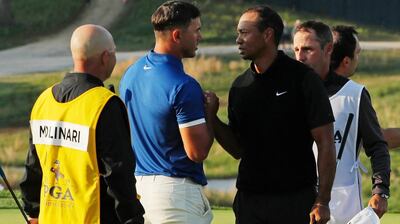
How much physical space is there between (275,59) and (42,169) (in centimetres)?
115

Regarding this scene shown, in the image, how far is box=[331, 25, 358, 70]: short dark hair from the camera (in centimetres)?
517

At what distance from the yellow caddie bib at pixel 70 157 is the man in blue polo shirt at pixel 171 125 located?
592mm

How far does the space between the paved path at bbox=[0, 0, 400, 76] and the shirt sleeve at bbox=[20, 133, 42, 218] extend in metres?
7.58

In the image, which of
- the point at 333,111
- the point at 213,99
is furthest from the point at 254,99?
the point at 333,111

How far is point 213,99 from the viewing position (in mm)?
4547

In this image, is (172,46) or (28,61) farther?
(28,61)

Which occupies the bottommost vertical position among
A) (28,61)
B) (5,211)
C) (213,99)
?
(5,211)

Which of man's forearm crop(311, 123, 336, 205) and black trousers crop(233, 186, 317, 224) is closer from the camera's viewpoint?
man's forearm crop(311, 123, 336, 205)

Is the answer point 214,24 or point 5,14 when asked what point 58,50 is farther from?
point 214,24

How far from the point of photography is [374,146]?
15.4 ft

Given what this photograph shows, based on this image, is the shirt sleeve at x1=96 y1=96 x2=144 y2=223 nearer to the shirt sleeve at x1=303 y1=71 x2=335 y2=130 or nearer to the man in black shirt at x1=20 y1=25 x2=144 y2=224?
the man in black shirt at x1=20 y1=25 x2=144 y2=224

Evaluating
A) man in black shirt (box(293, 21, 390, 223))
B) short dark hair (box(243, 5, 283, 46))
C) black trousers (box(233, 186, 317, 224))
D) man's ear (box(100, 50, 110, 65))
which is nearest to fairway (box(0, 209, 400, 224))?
man in black shirt (box(293, 21, 390, 223))

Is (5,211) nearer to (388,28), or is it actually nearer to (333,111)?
(388,28)

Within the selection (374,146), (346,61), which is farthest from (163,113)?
(346,61)
